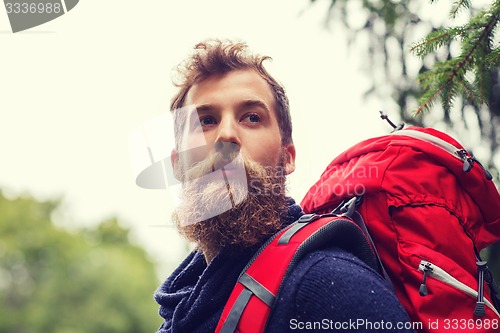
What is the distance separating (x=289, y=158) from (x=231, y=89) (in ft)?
1.39

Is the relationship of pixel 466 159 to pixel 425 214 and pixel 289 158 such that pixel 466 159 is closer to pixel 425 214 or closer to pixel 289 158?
pixel 425 214

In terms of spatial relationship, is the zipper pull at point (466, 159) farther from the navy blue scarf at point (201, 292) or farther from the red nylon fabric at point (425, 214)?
the navy blue scarf at point (201, 292)

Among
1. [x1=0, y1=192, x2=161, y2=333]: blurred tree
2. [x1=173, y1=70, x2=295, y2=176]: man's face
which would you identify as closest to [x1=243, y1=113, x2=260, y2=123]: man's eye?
[x1=173, y1=70, x2=295, y2=176]: man's face

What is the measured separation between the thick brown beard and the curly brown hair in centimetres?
35

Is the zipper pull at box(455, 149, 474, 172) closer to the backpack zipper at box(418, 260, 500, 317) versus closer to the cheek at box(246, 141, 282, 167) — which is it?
the backpack zipper at box(418, 260, 500, 317)

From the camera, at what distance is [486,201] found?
204 centimetres

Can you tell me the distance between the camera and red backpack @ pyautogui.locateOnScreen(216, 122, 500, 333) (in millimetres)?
1812

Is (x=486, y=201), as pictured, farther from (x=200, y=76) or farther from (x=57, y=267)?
(x=57, y=267)

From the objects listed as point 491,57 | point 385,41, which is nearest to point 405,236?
point 491,57

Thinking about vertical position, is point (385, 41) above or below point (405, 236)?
above

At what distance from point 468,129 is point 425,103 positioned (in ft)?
2.74

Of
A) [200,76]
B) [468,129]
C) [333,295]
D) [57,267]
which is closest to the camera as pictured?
[333,295]

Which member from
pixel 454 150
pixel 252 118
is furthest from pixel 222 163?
pixel 454 150

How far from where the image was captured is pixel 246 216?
7.36ft
